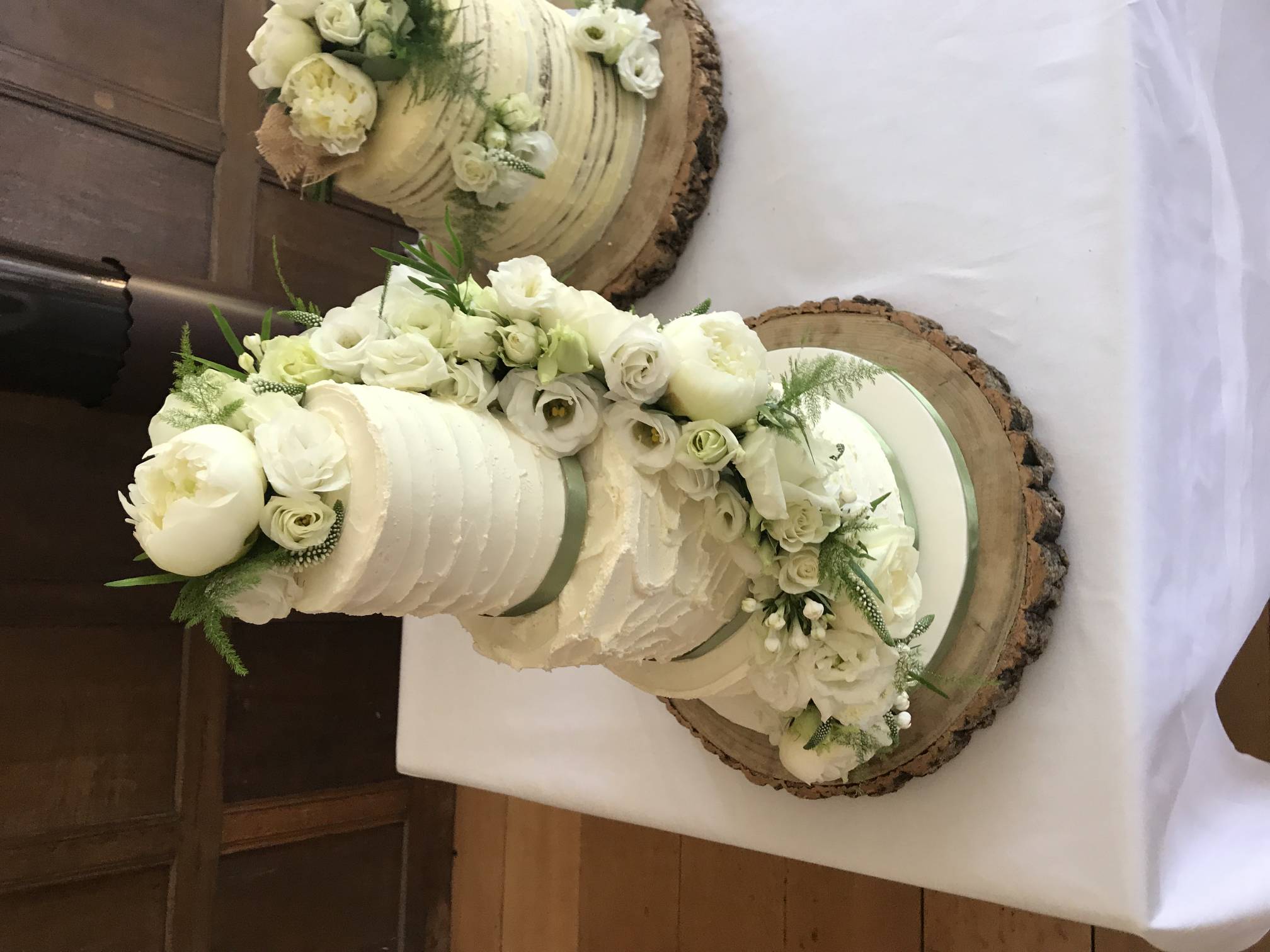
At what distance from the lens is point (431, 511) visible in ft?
1.76

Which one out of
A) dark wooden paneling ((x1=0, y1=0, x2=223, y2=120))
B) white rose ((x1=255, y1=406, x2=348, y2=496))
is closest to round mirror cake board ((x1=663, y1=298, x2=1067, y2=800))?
white rose ((x1=255, y1=406, x2=348, y2=496))

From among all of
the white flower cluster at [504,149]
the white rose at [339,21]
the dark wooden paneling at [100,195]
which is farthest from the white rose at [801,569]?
the dark wooden paneling at [100,195]

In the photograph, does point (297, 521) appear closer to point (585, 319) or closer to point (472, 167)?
point (585, 319)

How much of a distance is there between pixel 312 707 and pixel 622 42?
1429mm

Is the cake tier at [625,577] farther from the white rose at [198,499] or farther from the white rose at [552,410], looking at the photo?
the white rose at [198,499]

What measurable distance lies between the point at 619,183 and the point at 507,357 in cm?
52

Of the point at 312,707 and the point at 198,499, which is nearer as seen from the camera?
the point at 198,499

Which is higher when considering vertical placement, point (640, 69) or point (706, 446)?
point (640, 69)

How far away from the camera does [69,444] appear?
1.53 meters

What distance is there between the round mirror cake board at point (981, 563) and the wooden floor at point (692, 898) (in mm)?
812

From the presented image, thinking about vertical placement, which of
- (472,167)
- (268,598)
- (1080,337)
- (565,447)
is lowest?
(268,598)

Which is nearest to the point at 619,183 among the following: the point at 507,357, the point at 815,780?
the point at 507,357

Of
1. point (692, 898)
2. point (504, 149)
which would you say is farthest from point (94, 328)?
point (692, 898)

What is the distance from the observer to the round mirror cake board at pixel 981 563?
749 millimetres
